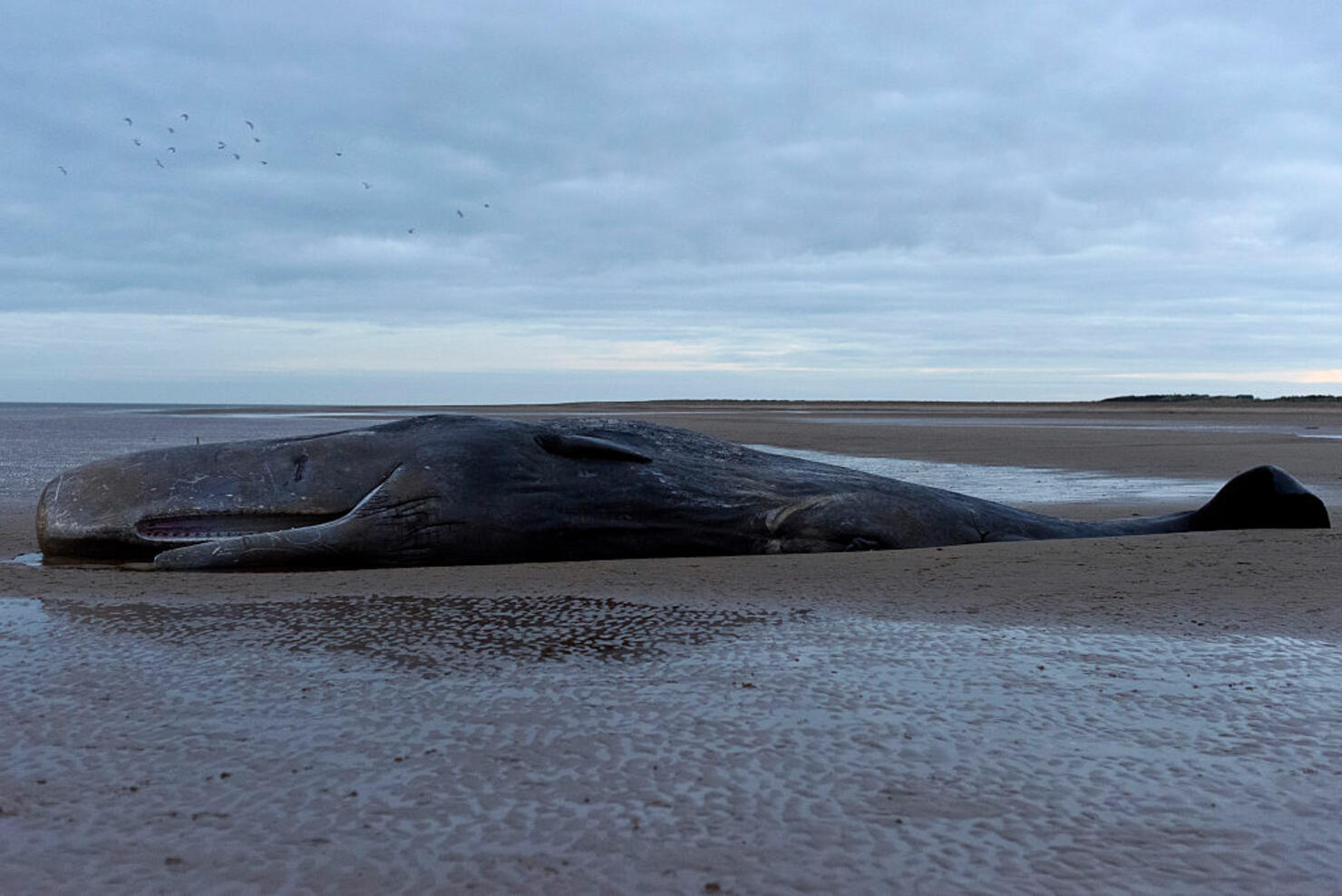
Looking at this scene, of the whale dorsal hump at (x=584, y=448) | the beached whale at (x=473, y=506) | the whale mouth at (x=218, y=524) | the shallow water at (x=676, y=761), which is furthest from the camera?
the whale dorsal hump at (x=584, y=448)

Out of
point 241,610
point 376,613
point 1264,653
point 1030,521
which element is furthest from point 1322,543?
point 241,610

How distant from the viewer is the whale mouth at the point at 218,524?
536cm

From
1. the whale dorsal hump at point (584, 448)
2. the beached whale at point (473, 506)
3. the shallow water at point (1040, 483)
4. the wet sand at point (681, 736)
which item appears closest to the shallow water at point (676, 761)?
the wet sand at point (681, 736)

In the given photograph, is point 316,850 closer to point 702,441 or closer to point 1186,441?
point 702,441

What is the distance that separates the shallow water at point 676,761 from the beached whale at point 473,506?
1.78m

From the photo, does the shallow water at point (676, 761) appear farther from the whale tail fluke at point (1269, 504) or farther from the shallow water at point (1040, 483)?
the shallow water at point (1040, 483)

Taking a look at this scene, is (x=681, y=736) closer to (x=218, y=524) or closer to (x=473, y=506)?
(x=473, y=506)

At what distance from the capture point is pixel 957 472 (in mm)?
11625

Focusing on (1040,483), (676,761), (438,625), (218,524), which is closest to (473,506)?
(218,524)

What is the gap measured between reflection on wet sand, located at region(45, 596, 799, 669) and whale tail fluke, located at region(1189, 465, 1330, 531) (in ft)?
11.3

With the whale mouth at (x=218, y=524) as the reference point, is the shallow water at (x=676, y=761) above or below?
below

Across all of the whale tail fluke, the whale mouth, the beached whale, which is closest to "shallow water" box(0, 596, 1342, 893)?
the beached whale

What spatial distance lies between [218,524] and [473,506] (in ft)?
4.37

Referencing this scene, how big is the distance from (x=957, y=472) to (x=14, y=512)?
8.82 m
